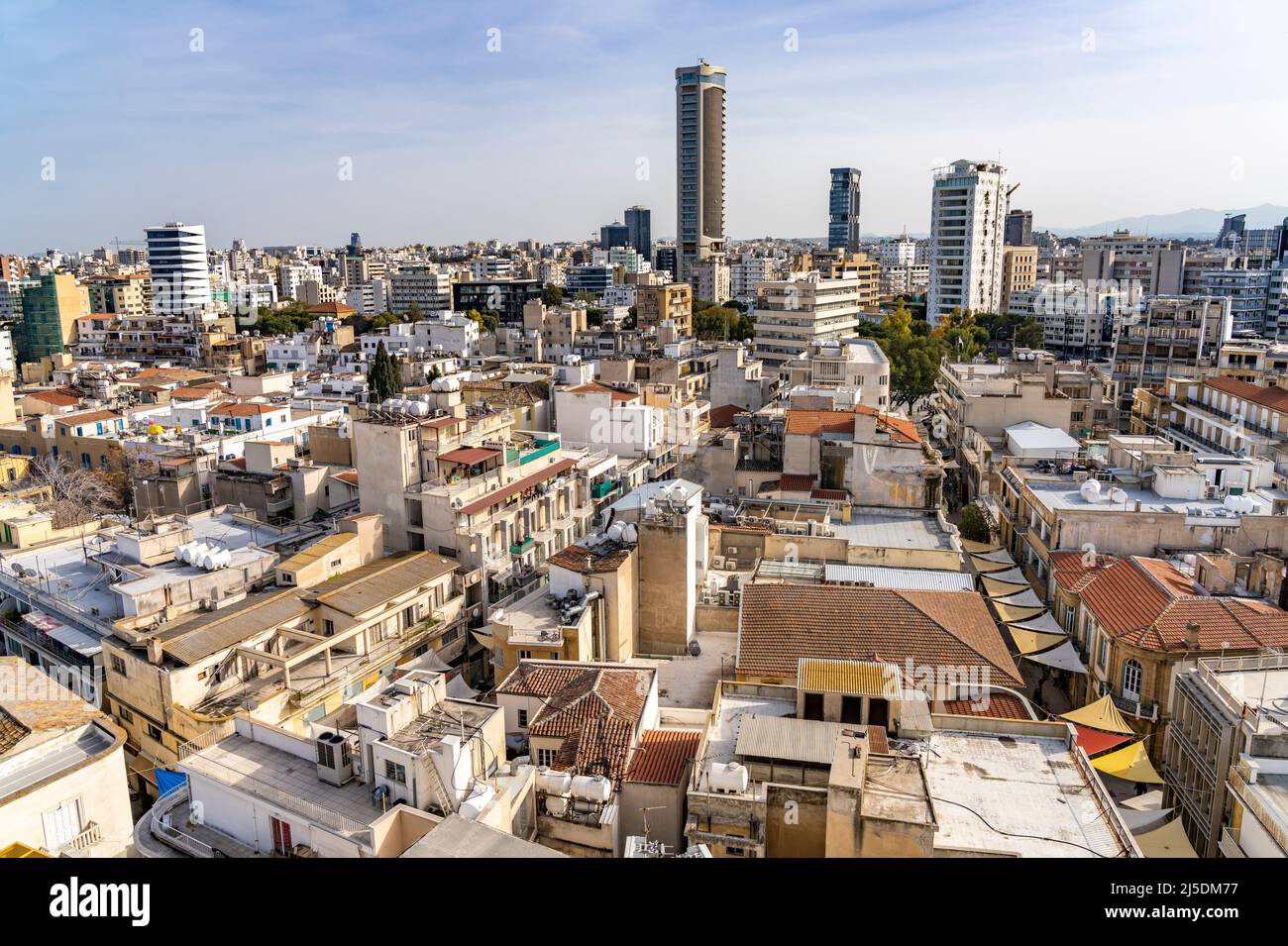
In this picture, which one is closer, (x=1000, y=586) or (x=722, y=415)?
(x=1000, y=586)

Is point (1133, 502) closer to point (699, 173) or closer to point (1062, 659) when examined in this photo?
point (1062, 659)

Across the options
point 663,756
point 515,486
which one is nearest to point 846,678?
point 663,756

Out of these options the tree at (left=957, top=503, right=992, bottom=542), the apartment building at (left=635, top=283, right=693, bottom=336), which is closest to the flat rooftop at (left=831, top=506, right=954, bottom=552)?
the tree at (left=957, top=503, right=992, bottom=542)

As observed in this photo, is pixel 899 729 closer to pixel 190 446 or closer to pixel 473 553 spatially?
pixel 473 553

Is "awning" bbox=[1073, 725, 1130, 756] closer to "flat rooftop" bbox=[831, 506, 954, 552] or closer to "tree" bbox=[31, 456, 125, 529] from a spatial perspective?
"flat rooftop" bbox=[831, 506, 954, 552]

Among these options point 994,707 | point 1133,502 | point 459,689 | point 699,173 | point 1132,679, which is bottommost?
point 459,689

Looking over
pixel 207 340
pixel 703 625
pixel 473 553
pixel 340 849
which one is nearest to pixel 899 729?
pixel 703 625

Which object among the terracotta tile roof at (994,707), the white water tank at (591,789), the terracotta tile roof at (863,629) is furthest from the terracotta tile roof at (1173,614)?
the white water tank at (591,789)
